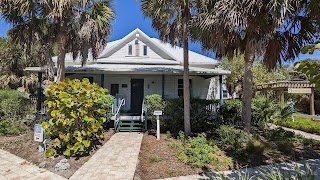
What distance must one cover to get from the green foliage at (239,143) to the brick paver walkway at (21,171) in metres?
5.10

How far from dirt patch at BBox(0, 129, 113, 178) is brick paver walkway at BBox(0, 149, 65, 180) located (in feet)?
0.56

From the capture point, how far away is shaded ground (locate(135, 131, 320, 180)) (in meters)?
5.66

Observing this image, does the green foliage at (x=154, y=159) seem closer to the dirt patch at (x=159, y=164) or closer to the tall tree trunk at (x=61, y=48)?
the dirt patch at (x=159, y=164)

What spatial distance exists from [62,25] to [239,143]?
8.55 m

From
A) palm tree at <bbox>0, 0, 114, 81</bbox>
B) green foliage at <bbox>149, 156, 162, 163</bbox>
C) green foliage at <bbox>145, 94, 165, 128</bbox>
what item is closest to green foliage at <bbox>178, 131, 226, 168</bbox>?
green foliage at <bbox>149, 156, 162, 163</bbox>

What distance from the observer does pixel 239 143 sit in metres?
7.20

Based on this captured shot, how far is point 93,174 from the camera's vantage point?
529cm

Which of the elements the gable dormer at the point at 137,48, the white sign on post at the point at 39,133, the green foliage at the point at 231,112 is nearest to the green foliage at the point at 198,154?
the green foliage at the point at 231,112

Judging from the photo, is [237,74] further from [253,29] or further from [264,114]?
[253,29]

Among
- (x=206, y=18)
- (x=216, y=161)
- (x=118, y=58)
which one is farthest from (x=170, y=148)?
(x=118, y=58)

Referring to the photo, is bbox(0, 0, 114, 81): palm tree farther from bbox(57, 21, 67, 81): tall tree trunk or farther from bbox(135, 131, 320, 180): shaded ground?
bbox(135, 131, 320, 180): shaded ground

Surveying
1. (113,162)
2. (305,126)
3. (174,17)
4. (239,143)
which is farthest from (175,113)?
(305,126)

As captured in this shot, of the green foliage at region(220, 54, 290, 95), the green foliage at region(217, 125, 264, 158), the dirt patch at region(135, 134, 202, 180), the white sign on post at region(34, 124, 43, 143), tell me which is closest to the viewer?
the dirt patch at region(135, 134, 202, 180)

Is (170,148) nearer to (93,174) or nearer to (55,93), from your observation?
(93,174)
